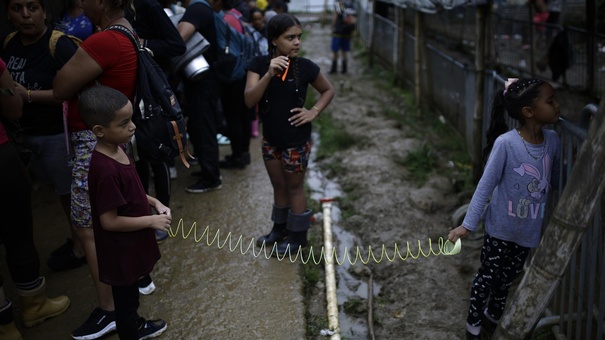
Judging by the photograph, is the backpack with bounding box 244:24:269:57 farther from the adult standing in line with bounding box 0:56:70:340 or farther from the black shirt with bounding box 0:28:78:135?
the adult standing in line with bounding box 0:56:70:340

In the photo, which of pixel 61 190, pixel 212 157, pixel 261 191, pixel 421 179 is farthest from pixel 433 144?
pixel 61 190

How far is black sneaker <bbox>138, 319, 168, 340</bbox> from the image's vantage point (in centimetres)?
346

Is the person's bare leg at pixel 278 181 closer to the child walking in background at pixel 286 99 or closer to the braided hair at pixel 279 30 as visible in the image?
the child walking in background at pixel 286 99

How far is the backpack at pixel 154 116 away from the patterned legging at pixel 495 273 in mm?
1973

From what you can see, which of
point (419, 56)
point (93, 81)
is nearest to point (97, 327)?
point (93, 81)

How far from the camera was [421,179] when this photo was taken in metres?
6.17

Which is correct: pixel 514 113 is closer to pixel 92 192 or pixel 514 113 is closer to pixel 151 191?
pixel 92 192

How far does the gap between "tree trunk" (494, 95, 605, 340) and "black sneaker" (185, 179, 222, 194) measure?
361cm

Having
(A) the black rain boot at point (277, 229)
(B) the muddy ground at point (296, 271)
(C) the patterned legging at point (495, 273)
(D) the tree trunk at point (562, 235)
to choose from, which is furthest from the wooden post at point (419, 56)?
(D) the tree trunk at point (562, 235)

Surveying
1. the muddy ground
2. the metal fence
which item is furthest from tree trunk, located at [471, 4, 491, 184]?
the muddy ground

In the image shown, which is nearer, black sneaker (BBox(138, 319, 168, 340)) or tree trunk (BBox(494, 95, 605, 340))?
tree trunk (BBox(494, 95, 605, 340))

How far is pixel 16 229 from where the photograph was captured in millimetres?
3354

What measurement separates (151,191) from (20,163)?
250 cm

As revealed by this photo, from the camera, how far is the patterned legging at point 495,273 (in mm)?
3191
